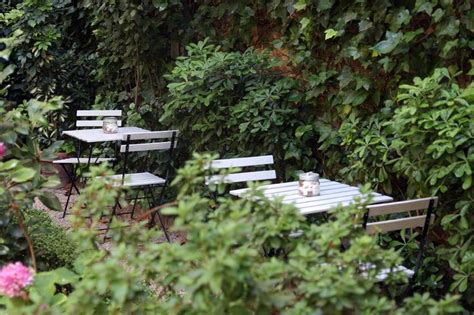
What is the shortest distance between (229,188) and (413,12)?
1858 mm

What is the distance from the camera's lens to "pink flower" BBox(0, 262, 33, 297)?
7.66 feet

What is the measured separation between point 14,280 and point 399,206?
166 cm

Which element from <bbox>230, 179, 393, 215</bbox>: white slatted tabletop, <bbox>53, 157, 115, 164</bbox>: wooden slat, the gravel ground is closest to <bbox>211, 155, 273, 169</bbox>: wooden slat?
<bbox>230, 179, 393, 215</bbox>: white slatted tabletop

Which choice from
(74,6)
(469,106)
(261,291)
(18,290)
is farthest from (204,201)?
(74,6)

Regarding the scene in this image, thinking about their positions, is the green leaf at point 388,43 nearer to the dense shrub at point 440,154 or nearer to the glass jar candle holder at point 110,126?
the dense shrub at point 440,154

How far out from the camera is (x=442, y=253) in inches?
147

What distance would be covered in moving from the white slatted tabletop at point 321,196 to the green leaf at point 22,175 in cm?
96

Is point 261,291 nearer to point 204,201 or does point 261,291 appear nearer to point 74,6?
point 204,201

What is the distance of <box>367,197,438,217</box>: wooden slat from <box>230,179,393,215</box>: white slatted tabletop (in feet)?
0.44

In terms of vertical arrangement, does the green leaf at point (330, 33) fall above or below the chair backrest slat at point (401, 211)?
above

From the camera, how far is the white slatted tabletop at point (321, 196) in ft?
11.4

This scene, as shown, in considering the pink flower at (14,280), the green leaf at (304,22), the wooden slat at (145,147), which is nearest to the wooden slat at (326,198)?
the green leaf at (304,22)

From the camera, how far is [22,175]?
283 cm

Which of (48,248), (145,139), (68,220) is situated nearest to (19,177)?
(48,248)
